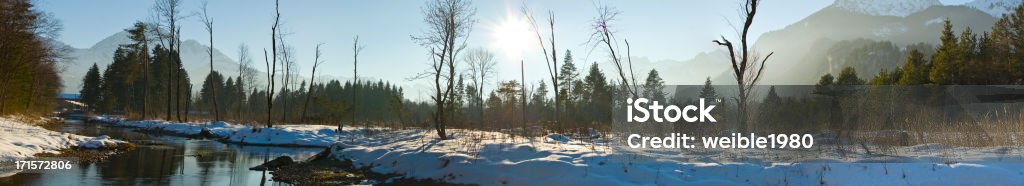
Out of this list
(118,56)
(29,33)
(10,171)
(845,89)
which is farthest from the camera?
(118,56)

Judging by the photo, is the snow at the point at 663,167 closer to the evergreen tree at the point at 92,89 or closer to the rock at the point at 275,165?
the rock at the point at 275,165

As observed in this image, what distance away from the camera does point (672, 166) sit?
11398 mm

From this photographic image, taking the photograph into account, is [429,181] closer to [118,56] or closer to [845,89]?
[845,89]

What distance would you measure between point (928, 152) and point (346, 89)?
94.5 meters

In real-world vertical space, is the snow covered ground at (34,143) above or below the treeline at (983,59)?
below

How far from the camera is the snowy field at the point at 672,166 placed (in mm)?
9398

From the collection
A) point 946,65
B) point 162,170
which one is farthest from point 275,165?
point 946,65

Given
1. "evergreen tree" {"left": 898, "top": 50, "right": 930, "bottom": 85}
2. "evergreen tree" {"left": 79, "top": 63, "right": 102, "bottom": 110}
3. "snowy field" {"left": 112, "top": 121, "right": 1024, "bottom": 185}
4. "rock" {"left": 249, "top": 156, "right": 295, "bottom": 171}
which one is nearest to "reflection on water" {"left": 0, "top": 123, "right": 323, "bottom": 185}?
"rock" {"left": 249, "top": 156, "right": 295, "bottom": 171}

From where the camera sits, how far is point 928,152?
1141 centimetres

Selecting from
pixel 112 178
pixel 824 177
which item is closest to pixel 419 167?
pixel 112 178

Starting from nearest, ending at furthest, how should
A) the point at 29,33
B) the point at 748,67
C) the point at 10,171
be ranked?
the point at 10,171, the point at 748,67, the point at 29,33

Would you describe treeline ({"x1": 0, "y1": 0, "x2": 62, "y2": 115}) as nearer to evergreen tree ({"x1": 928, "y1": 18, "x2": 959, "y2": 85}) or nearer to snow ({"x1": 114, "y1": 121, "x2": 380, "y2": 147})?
snow ({"x1": 114, "y1": 121, "x2": 380, "y2": 147})

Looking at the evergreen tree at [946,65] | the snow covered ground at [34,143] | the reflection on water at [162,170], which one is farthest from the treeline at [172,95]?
the evergreen tree at [946,65]

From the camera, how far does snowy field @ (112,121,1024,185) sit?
30.8 ft
